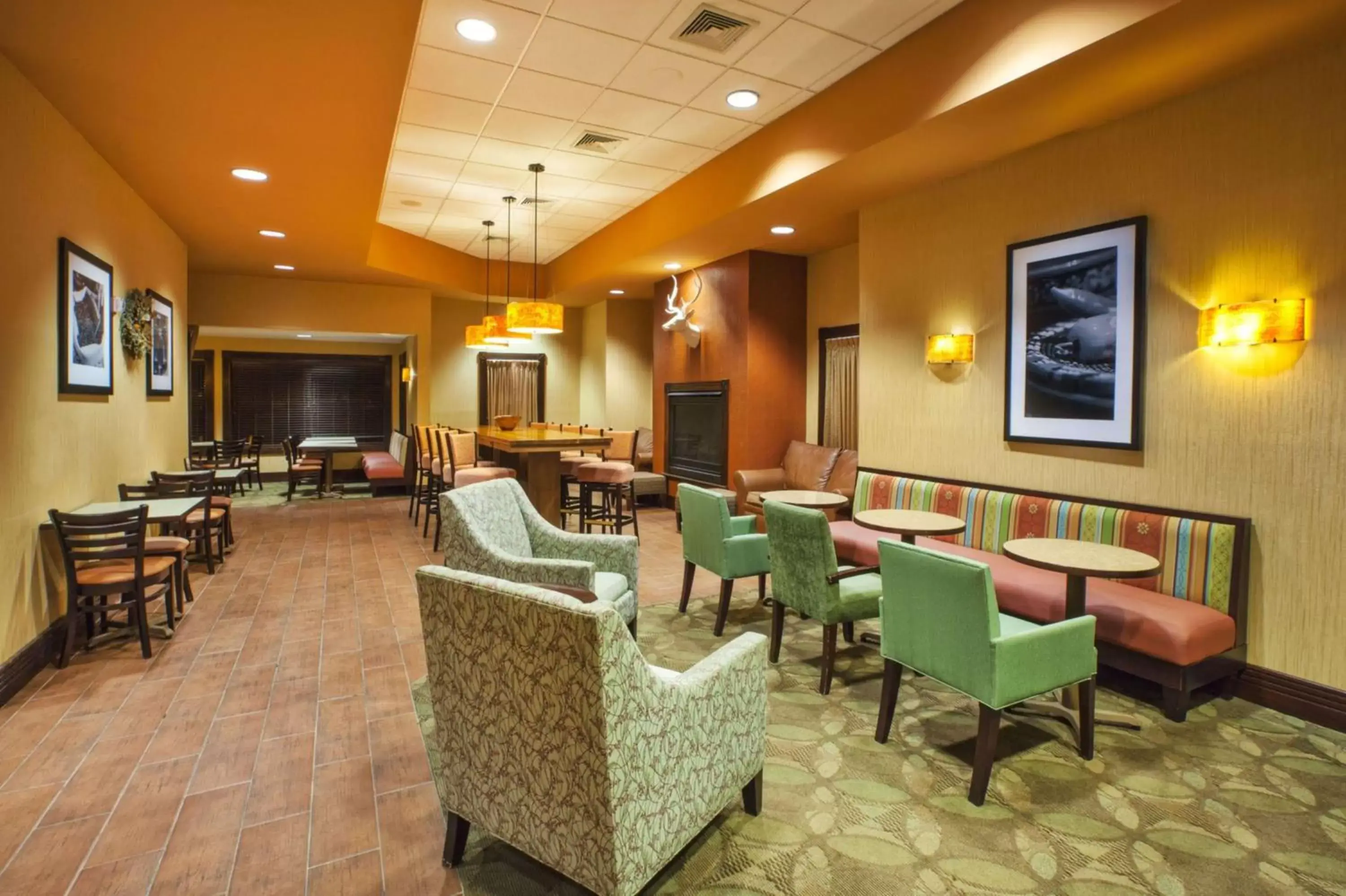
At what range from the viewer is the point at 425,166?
6.08 meters

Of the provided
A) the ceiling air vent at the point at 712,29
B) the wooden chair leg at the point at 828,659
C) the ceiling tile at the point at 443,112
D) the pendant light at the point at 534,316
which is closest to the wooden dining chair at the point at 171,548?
the ceiling tile at the point at 443,112

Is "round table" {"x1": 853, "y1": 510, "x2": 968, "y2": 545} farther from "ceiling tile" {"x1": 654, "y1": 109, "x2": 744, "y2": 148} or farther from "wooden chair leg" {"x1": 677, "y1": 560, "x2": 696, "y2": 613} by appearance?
"ceiling tile" {"x1": 654, "y1": 109, "x2": 744, "y2": 148}

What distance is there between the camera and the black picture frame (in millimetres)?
5730

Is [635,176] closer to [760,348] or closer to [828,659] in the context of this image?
[760,348]

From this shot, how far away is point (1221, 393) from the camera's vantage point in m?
3.48

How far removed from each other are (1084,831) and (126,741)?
3.64m

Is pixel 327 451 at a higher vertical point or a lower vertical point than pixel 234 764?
higher

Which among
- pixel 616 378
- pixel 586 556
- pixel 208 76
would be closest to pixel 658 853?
pixel 586 556

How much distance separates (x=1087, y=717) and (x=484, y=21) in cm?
439

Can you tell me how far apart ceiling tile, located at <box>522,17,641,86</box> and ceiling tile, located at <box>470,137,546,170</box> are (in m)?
1.35

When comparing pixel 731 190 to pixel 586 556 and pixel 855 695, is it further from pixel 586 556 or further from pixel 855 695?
pixel 855 695

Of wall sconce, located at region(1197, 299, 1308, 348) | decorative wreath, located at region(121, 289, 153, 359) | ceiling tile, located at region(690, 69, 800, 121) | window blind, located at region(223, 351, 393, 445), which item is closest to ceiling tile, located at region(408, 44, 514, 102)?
ceiling tile, located at region(690, 69, 800, 121)

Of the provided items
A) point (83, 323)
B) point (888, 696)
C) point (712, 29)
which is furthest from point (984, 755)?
point (83, 323)

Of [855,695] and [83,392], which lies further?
[83,392]
